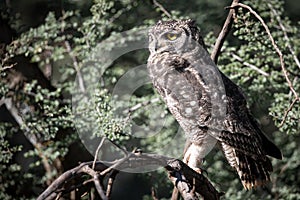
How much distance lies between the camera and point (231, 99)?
2.74m

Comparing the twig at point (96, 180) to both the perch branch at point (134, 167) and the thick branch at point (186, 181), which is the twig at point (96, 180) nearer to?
the perch branch at point (134, 167)

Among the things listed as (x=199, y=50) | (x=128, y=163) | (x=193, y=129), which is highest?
(x=128, y=163)

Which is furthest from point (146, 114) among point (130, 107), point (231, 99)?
point (231, 99)

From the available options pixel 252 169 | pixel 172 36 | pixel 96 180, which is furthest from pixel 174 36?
pixel 96 180

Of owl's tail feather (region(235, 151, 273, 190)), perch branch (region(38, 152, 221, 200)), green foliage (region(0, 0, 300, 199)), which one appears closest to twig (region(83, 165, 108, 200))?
perch branch (region(38, 152, 221, 200))

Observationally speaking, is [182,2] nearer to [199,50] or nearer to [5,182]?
[199,50]

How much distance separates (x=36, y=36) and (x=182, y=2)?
117 cm

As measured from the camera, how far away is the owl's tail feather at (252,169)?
2643 mm

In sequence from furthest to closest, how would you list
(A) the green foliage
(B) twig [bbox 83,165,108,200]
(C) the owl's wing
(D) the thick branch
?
(A) the green foliage, (C) the owl's wing, (D) the thick branch, (B) twig [bbox 83,165,108,200]

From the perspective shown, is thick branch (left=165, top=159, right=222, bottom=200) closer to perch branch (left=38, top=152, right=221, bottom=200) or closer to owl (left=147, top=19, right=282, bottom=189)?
perch branch (left=38, top=152, right=221, bottom=200)

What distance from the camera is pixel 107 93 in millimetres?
3201

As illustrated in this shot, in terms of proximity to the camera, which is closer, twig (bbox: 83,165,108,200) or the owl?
twig (bbox: 83,165,108,200)

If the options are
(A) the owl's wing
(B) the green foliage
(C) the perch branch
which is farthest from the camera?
(B) the green foliage

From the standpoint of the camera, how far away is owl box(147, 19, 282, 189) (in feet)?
8.71
